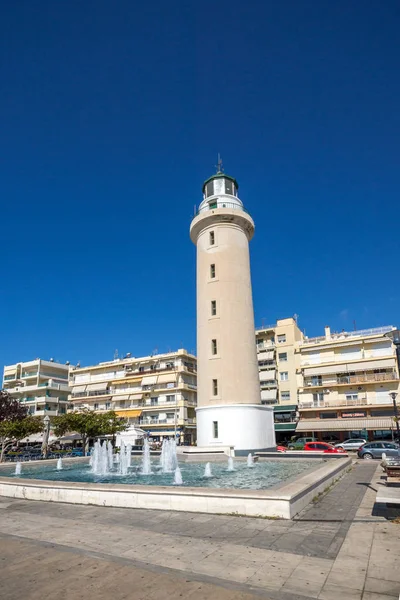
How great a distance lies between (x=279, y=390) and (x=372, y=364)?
37.7ft

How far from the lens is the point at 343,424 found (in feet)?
135

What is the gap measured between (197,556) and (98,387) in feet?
184

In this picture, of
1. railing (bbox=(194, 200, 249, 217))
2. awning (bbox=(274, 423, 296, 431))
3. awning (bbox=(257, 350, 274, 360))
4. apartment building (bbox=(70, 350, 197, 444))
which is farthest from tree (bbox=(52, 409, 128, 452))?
awning (bbox=(257, 350, 274, 360))

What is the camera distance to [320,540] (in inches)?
245

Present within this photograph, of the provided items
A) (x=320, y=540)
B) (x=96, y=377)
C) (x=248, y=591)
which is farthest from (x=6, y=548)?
(x=96, y=377)

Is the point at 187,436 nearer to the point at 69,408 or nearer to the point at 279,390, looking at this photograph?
the point at 279,390

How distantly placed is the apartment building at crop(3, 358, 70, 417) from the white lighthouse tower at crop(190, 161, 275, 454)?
39705 millimetres

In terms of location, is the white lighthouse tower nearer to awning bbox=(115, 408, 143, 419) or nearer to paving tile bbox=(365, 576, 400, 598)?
paving tile bbox=(365, 576, 400, 598)

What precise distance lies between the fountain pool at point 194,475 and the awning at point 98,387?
3711 centimetres

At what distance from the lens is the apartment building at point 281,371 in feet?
150

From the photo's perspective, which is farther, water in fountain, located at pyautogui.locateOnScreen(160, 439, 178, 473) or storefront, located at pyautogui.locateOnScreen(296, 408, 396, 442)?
storefront, located at pyautogui.locateOnScreen(296, 408, 396, 442)

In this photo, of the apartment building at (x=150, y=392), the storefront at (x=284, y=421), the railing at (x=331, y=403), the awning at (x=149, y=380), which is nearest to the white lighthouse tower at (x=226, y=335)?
the storefront at (x=284, y=421)

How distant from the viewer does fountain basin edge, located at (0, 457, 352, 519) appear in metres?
7.80

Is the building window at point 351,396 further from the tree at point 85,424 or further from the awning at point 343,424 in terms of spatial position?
the tree at point 85,424
